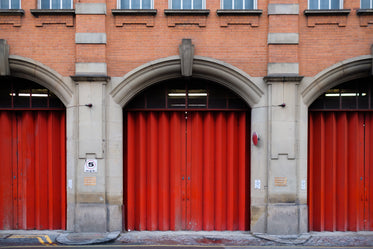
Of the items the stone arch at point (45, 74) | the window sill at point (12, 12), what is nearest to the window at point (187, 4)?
the stone arch at point (45, 74)

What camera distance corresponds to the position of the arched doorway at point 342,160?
9781 mm

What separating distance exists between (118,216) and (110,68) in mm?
4140

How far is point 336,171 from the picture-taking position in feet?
32.4

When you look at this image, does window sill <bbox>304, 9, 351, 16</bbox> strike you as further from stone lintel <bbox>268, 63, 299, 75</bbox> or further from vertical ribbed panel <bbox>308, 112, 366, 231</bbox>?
vertical ribbed panel <bbox>308, 112, 366, 231</bbox>

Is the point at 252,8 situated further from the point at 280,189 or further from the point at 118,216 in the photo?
the point at 118,216

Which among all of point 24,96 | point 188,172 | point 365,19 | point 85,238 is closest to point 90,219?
point 85,238

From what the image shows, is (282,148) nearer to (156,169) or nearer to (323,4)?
(156,169)

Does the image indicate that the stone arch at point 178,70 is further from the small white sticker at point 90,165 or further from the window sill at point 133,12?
the small white sticker at point 90,165

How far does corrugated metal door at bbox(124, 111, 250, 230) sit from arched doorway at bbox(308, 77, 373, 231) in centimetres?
210

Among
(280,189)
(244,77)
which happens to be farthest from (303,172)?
(244,77)

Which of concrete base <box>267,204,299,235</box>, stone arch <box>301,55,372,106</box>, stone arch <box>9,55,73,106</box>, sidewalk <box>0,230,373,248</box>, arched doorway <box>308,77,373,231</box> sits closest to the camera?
sidewalk <box>0,230,373,248</box>

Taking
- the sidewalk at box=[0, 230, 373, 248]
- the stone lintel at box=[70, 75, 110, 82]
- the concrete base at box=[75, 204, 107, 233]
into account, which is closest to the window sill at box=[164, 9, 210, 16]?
the stone lintel at box=[70, 75, 110, 82]

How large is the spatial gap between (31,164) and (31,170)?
178 mm

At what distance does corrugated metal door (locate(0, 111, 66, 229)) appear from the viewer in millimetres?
9891
